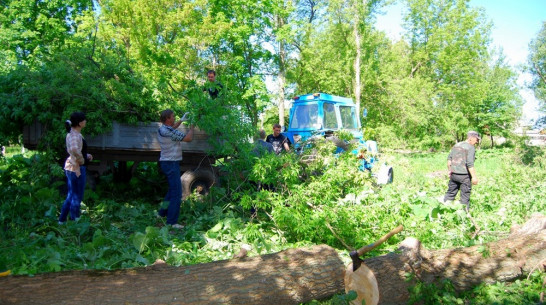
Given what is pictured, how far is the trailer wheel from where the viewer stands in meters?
7.75

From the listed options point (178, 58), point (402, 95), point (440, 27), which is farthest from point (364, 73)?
point (178, 58)

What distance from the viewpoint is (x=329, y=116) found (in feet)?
34.2

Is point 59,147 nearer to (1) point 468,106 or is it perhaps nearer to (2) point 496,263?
(2) point 496,263

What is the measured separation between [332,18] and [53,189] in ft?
69.1

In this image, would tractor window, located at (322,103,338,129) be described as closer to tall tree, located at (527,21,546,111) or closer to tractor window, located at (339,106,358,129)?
tractor window, located at (339,106,358,129)

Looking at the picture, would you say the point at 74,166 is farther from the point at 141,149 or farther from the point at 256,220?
the point at 256,220

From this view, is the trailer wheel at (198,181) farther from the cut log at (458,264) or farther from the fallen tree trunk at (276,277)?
the cut log at (458,264)

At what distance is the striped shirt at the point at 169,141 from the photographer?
248 inches

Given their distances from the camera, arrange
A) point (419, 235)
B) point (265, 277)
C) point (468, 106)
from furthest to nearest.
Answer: point (468, 106) → point (419, 235) → point (265, 277)

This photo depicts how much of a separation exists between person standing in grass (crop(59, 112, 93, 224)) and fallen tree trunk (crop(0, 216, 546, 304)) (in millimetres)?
2918

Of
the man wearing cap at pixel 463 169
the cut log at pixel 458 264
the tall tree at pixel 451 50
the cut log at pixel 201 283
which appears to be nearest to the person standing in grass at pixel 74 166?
the cut log at pixel 201 283

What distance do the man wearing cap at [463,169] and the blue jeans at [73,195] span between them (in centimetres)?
603

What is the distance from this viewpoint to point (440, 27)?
3195 centimetres

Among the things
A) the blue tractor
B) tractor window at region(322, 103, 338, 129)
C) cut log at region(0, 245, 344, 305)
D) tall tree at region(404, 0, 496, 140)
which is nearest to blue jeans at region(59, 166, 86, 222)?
cut log at region(0, 245, 344, 305)
